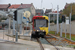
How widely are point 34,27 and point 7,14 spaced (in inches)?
221

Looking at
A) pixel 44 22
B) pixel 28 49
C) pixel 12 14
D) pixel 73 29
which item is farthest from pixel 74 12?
pixel 28 49

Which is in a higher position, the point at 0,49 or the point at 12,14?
the point at 12,14

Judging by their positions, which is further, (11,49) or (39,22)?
(39,22)

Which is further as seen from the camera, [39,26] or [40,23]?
[40,23]

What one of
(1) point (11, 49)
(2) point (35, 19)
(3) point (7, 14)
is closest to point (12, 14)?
(3) point (7, 14)

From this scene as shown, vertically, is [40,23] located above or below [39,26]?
above

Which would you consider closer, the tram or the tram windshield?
the tram

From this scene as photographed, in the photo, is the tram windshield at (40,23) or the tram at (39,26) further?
the tram windshield at (40,23)

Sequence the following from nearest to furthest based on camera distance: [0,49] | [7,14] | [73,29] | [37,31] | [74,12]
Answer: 1. [0,49]
2. [7,14]
3. [37,31]
4. [73,29]
5. [74,12]

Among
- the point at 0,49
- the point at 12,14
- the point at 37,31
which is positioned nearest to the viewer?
the point at 0,49

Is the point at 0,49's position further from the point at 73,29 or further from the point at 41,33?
the point at 73,29

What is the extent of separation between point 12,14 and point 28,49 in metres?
6.06

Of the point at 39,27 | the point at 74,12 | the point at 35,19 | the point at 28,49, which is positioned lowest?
the point at 28,49

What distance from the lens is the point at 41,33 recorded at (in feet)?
55.4
